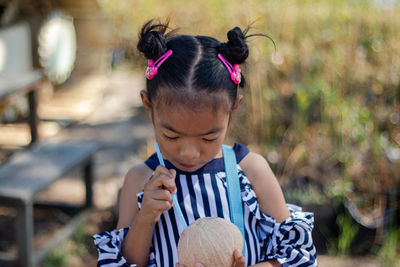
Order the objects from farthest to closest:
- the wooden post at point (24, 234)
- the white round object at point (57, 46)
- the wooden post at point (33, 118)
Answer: the white round object at point (57, 46), the wooden post at point (33, 118), the wooden post at point (24, 234)

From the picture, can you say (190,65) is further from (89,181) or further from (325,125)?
(89,181)

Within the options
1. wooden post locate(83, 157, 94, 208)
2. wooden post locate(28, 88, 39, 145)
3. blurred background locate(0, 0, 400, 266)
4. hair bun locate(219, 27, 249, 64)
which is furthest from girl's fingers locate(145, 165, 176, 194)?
wooden post locate(28, 88, 39, 145)

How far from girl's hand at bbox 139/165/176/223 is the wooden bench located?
2100 millimetres

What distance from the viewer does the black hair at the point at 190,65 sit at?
58.1 inches

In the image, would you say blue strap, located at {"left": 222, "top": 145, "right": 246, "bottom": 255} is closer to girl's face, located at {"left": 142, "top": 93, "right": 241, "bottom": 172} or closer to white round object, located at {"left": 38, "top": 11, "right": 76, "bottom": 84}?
girl's face, located at {"left": 142, "top": 93, "right": 241, "bottom": 172}

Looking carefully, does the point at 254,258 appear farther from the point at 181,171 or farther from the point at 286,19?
the point at 286,19

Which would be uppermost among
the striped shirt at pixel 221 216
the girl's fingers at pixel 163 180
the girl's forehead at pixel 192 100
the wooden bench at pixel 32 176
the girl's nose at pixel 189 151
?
the girl's forehead at pixel 192 100

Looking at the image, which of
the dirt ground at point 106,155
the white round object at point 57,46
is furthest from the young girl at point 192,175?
the white round object at point 57,46

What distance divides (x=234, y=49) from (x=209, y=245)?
1.81 ft

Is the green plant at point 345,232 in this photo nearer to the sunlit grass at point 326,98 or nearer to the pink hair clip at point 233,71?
the sunlit grass at point 326,98

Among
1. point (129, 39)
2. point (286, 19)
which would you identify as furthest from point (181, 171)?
point (129, 39)

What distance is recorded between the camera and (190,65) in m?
1.50

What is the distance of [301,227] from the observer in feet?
5.19

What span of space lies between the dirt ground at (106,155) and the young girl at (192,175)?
2.21m
